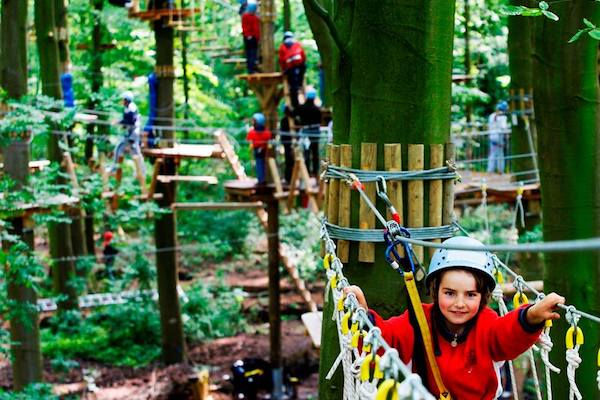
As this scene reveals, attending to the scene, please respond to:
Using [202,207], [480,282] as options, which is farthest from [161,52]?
[480,282]

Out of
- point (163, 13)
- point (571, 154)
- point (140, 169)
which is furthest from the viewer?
point (163, 13)

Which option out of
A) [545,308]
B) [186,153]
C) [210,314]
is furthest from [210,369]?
[545,308]

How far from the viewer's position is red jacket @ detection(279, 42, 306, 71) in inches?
421

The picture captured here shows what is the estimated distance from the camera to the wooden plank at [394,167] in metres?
2.93

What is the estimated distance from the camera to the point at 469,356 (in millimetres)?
2477

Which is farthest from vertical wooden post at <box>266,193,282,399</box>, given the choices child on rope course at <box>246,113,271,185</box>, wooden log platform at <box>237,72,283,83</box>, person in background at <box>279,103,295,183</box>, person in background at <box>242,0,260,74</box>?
person in background at <box>242,0,260,74</box>

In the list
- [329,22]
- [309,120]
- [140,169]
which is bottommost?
[140,169]

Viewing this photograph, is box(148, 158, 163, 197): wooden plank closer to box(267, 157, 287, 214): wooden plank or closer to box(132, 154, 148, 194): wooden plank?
box(132, 154, 148, 194): wooden plank

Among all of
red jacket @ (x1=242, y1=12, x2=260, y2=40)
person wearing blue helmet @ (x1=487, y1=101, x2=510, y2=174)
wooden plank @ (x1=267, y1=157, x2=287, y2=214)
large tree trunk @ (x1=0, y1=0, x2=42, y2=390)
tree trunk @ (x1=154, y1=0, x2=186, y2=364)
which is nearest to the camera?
large tree trunk @ (x1=0, y1=0, x2=42, y2=390)

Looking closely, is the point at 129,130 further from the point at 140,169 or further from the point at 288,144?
the point at 288,144

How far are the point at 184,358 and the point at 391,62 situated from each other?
10.9 metres

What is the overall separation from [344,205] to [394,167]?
0.25m

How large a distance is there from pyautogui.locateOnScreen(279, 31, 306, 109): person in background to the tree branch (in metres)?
7.69

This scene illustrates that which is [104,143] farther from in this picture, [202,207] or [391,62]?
[391,62]
